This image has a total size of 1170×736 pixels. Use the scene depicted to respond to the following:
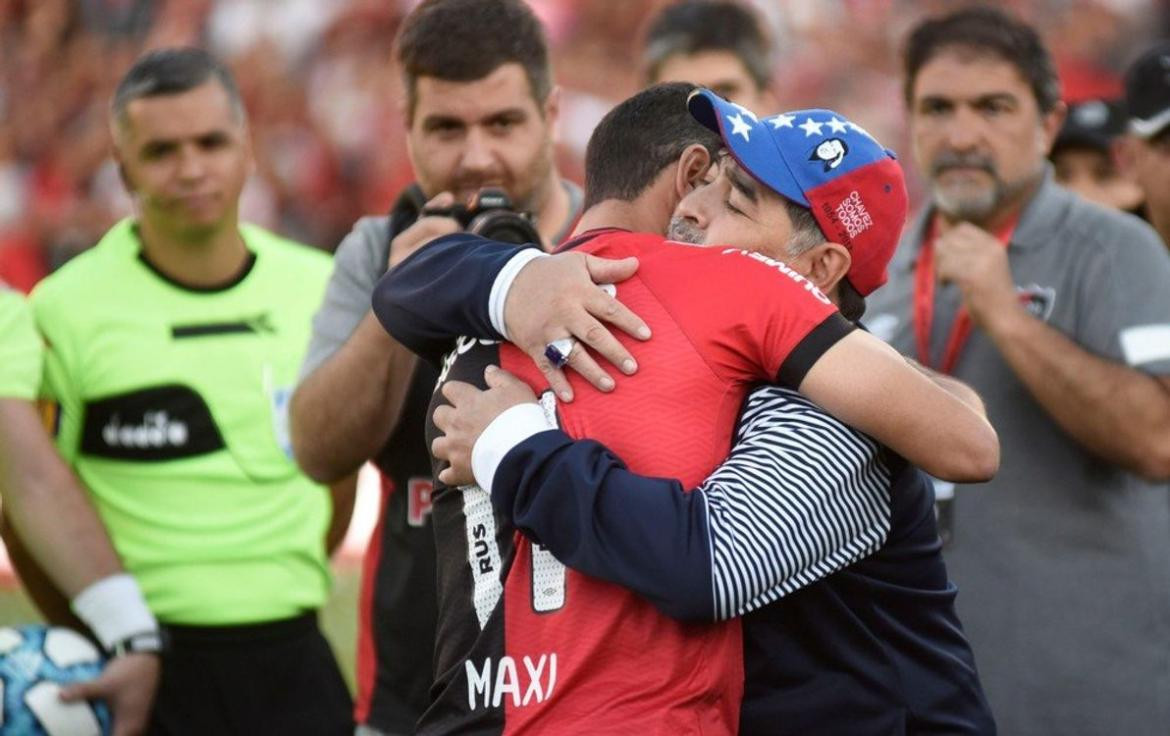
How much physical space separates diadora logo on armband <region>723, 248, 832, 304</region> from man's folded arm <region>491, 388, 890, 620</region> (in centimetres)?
15

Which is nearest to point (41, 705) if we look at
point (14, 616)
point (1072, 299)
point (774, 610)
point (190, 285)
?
point (190, 285)

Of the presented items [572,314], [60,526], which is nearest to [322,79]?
[60,526]

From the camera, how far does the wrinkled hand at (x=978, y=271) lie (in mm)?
4133

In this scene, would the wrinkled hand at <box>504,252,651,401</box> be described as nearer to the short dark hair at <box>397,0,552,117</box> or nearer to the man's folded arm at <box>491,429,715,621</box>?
the man's folded arm at <box>491,429,715,621</box>

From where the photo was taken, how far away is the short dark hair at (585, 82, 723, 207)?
2.96 m

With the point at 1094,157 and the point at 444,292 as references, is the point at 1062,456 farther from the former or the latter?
the point at 1094,157

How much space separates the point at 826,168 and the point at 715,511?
0.61m

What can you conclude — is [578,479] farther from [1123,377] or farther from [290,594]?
[290,594]

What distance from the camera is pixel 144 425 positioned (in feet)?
15.9

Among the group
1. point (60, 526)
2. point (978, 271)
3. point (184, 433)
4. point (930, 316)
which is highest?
point (978, 271)

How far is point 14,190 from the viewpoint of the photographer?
588 inches

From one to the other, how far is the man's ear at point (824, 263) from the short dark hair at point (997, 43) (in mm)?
1984

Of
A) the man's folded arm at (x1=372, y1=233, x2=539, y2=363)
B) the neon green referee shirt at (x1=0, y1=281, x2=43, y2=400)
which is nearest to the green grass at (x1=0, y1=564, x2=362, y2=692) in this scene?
the neon green referee shirt at (x1=0, y1=281, x2=43, y2=400)

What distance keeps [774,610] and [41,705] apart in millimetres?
2286
